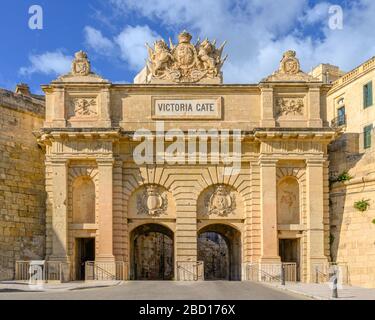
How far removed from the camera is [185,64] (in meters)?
36.9

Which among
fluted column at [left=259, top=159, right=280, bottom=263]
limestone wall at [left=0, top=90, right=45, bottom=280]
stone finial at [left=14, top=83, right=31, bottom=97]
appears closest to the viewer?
fluted column at [left=259, top=159, right=280, bottom=263]

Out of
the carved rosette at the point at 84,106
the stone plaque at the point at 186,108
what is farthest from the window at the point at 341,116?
the carved rosette at the point at 84,106

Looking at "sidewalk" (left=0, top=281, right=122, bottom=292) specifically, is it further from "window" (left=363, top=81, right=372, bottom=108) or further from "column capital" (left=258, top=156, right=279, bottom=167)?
"window" (left=363, top=81, right=372, bottom=108)

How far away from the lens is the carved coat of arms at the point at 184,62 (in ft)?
121

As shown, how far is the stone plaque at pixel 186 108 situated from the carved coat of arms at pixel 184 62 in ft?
3.71

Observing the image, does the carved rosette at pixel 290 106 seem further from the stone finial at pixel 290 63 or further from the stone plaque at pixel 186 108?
the stone plaque at pixel 186 108

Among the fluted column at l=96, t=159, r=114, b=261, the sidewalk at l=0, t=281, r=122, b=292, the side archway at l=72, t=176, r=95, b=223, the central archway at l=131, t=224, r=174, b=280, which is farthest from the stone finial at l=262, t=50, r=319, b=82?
the central archway at l=131, t=224, r=174, b=280

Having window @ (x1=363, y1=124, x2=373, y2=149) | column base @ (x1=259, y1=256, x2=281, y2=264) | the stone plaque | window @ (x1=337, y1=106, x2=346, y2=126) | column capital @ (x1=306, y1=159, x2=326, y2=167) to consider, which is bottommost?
column base @ (x1=259, y1=256, x2=281, y2=264)

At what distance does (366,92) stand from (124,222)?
64.8ft

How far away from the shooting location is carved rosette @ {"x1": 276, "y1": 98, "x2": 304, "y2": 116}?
36.7 meters

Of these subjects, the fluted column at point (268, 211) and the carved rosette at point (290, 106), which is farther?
the carved rosette at point (290, 106)

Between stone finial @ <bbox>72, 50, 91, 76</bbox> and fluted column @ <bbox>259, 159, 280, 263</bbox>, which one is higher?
stone finial @ <bbox>72, 50, 91, 76</bbox>

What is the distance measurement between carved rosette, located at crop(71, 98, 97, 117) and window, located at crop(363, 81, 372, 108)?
62.7ft

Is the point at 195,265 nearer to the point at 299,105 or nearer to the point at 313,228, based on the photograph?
the point at 313,228
